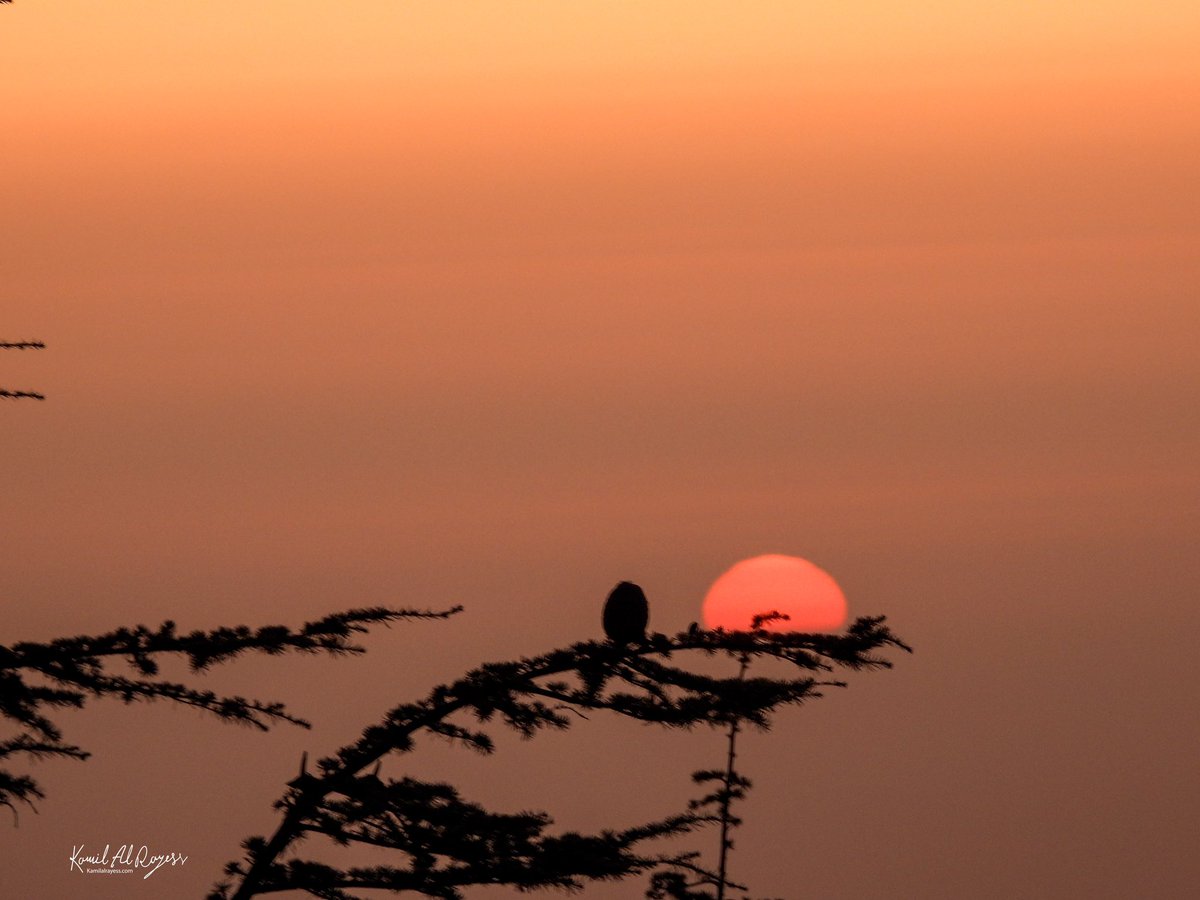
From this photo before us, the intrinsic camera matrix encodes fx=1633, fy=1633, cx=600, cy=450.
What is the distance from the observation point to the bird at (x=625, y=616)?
909cm

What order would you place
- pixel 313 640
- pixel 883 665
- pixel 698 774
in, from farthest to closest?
pixel 698 774, pixel 313 640, pixel 883 665

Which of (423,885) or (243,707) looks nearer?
(243,707)

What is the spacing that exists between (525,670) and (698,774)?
11076 mm

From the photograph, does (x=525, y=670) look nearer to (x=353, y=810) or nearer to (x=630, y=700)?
(x=630, y=700)

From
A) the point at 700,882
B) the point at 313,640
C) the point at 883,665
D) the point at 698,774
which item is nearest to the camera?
the point at 883,665

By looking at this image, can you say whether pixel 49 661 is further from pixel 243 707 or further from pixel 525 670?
pixel 525 670

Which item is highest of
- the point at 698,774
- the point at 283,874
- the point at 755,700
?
the point at 698,774

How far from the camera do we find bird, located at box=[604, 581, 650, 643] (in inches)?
358

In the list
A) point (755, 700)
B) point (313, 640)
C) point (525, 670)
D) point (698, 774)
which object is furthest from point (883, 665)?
point (698, 774)

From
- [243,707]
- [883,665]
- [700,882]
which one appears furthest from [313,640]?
[700,882]

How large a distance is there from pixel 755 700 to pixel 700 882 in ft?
28.4

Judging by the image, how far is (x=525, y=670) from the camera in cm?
905

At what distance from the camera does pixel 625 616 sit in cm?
917

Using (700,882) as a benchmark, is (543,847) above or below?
below
